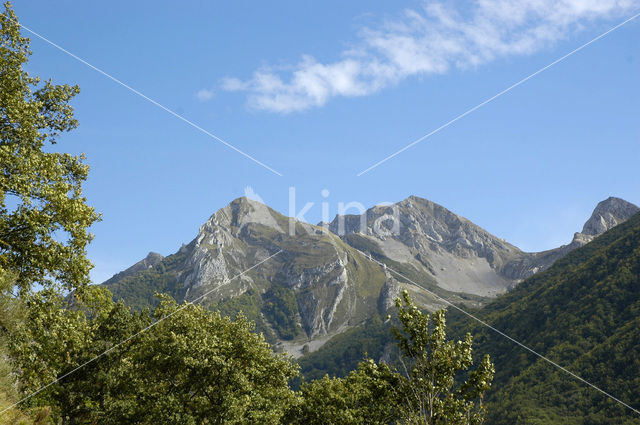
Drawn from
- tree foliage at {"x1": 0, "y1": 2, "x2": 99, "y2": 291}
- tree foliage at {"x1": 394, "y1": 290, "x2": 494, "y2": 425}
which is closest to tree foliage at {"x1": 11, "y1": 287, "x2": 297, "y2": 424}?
tree foliage at {"x1": 0, "y1": 2, "x2": 99, "y2": 291}

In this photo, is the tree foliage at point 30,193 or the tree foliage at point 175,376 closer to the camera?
the tree foliage at point 30,193

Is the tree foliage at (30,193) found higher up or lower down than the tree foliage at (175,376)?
higher up

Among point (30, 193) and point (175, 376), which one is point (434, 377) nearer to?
point (30, 193)

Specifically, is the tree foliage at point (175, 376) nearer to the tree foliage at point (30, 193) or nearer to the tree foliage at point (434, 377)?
the tree foliage at point (30, 193)

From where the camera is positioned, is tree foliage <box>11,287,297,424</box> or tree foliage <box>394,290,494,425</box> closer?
tree foliage <box>394,290,494,425</box>

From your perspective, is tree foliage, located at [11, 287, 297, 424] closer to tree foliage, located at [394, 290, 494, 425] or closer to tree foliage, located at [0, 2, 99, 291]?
tree foliage, located at [0, 2, 99, 291]

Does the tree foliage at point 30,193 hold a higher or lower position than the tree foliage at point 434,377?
higher

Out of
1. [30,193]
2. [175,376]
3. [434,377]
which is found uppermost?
[30,193]

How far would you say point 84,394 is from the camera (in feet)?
142

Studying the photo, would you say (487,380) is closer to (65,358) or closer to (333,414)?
(333,414)

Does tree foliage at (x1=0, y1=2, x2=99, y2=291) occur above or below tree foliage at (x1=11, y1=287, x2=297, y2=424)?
above

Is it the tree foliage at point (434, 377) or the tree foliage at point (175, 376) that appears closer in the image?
the tree foliage at point (434, 377)

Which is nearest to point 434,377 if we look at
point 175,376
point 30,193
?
point 30,193

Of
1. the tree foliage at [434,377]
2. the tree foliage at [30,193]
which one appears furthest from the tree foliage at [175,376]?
the tree foliage at [434,377]
